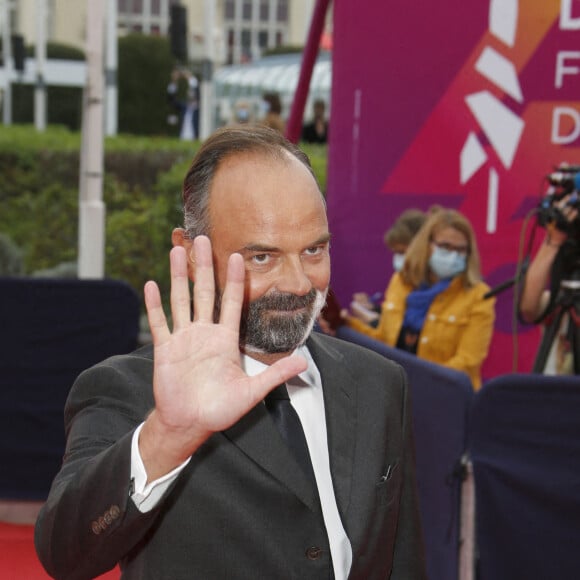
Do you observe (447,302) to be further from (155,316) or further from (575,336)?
(155,316)

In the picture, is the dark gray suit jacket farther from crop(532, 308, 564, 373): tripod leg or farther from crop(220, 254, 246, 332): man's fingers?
crop(532, 308, 564, 373): tripod leg

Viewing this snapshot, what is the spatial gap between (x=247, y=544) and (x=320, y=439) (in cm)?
25

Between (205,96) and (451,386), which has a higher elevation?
(205,96)

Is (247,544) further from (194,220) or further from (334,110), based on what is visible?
(334,110)

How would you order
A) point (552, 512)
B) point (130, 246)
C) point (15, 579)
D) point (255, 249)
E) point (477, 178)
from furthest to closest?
1. point (130, 246)
2. point (477, 178)
3. point (15, 579)
4. point (552, 512)
5. point (255, 249)

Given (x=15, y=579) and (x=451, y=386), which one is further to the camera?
(x=15, y=579)

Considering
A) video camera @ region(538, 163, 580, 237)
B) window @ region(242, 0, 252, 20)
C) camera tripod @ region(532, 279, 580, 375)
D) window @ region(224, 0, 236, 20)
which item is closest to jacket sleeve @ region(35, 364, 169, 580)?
video camera @ region(538, 163, 580, 237)

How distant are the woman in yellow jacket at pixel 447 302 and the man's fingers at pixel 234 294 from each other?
3671 mm

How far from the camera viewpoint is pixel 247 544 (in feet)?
6.02

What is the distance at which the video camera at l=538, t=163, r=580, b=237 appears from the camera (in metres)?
4.67

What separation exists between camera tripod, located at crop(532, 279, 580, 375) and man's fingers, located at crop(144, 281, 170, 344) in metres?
3.45

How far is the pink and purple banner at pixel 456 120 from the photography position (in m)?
6.42

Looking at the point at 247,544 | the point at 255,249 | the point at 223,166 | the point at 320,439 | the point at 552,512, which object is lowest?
the point at 552,512

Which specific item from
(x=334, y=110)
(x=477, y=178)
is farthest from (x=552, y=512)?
(x=334, y=110)
